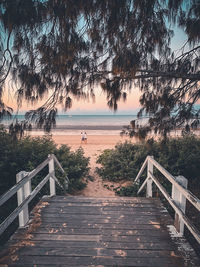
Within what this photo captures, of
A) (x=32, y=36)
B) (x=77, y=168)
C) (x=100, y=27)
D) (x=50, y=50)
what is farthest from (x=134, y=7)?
(x=77, y=168)

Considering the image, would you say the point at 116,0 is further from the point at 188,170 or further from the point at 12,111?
the point at 188,170

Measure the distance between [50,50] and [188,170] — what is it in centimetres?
556

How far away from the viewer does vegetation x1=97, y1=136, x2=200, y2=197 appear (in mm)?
5555

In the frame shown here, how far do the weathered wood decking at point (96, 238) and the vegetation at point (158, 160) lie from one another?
7.04 ft

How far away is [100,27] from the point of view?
2523mm

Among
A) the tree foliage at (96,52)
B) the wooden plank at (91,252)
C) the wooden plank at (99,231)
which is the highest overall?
the tree foliage at (96,52)

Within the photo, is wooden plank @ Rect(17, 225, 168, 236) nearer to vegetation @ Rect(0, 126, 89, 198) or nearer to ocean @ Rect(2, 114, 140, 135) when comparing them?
ocean @ Rect(2, 114, 140, 135)

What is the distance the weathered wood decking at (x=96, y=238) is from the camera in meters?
2.06

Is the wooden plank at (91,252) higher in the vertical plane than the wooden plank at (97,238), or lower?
higher

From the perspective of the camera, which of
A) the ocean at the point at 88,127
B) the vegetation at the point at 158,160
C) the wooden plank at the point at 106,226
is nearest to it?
the wooden plank at the point at 106,226

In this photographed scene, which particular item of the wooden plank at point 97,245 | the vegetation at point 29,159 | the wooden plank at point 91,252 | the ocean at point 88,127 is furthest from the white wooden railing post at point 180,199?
the vegetation at point 29,159

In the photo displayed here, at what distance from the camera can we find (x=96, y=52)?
275cm

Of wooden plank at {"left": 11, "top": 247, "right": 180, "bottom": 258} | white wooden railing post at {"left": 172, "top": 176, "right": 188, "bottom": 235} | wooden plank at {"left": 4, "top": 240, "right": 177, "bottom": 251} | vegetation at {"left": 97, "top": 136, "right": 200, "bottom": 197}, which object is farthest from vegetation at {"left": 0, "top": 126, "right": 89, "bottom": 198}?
white wooden railing post at {"left": 172, "top": 176, "right": 188, "bottom": 235}

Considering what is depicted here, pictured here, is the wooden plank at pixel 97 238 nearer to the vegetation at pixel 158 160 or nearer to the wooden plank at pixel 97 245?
the wooden plank at pixel 97 245
